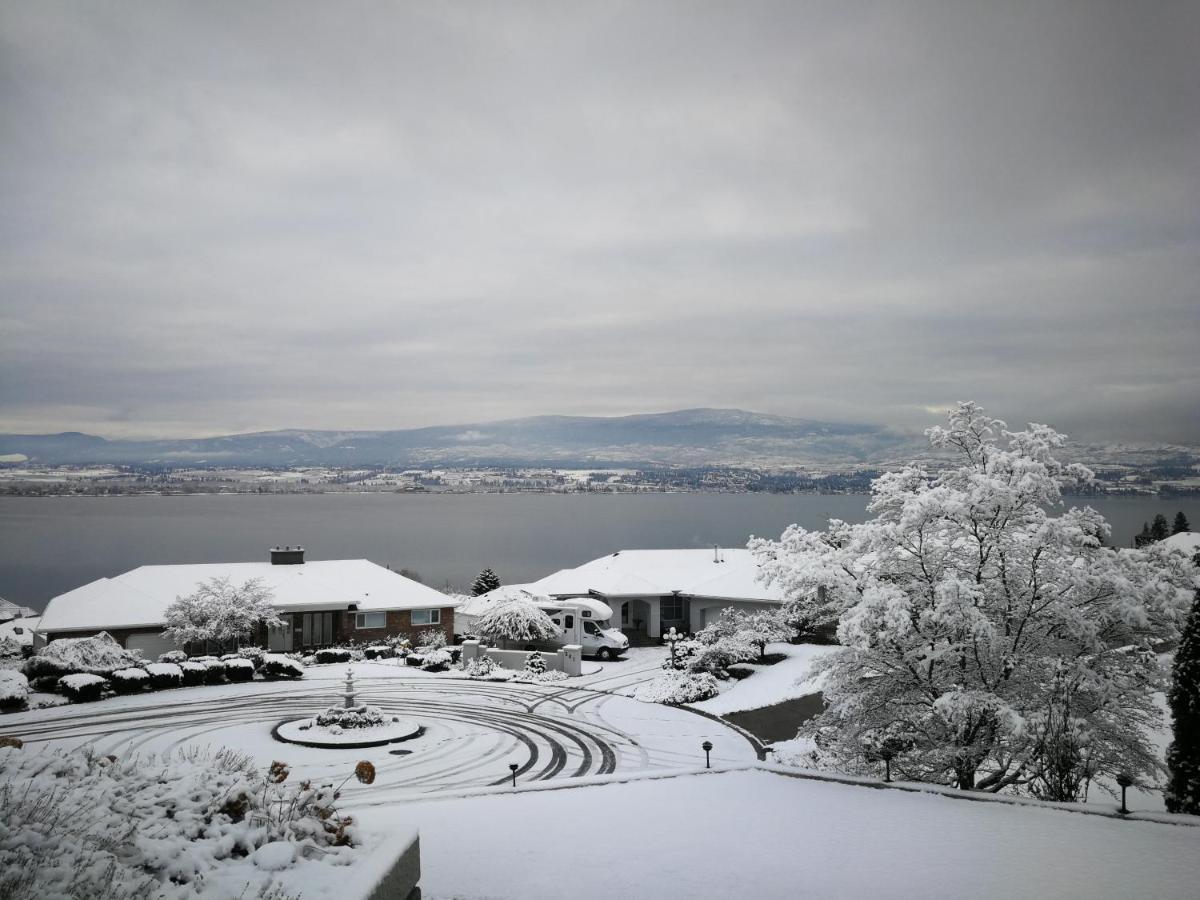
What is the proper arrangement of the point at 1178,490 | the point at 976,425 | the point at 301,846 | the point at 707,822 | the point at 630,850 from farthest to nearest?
the point at 1178,490
the point at 976,425
the point at 707,822
the point at 630,850
the point at 301,846

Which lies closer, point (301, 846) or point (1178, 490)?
point (301, 846)

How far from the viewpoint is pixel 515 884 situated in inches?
327

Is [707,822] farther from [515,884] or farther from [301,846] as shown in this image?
[301,846]

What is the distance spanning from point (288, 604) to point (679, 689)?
18.8m

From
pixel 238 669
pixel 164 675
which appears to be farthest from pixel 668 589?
pixel 164 675

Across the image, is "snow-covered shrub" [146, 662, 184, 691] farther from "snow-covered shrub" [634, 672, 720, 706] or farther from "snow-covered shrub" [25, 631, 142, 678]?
"snow-covered shrub" [634, 672, 720, 706]

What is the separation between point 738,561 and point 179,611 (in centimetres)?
2659

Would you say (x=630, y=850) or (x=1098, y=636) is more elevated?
(x=1098, y=636)

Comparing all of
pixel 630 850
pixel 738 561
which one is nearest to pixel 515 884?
pixel 630 850

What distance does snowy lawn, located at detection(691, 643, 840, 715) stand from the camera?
25047 mm

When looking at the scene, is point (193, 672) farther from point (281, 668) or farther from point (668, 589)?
point (668, 589)

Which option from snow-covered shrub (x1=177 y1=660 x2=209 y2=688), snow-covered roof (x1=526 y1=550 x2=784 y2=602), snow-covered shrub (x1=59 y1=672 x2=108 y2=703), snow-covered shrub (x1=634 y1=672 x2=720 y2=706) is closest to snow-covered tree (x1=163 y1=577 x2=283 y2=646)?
snow-covered shrub (x1=177 y1=660 x2=209 y2=688)

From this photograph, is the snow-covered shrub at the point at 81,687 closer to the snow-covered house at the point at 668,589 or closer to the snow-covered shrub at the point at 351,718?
the snow-covered shrub at the point at 351,718

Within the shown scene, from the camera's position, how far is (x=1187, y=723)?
10.7m
